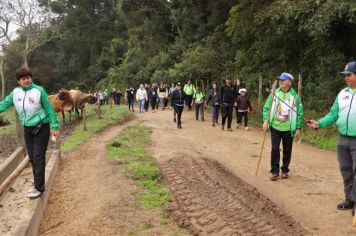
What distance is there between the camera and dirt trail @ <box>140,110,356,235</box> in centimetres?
600

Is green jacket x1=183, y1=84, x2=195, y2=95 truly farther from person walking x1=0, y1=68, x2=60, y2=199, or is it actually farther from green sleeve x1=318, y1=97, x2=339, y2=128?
green sleeve x1=318, y1=97, x2=339, y2=128

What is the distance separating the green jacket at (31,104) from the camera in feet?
22.7

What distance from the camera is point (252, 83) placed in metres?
22.3

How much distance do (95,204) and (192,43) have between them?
30.2 m

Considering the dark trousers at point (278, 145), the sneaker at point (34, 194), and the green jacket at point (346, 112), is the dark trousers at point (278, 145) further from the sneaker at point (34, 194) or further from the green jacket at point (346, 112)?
the sneaker at point (34, 194)

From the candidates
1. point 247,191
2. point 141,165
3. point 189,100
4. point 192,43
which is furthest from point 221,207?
point 192,43

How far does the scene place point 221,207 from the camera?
6730mm

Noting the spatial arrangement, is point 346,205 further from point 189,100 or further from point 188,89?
point 189,100

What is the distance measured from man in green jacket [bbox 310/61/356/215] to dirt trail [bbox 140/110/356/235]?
345 millimetres

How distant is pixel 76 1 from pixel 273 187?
180 ft

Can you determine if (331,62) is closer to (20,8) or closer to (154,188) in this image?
(154,188)

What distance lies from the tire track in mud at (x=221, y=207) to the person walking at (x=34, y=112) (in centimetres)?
214

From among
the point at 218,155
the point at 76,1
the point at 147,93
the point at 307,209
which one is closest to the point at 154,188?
the point at 307,209

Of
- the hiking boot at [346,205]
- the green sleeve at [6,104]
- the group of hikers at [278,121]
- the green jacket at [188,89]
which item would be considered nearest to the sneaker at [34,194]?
the group of hikers at [278,121]
